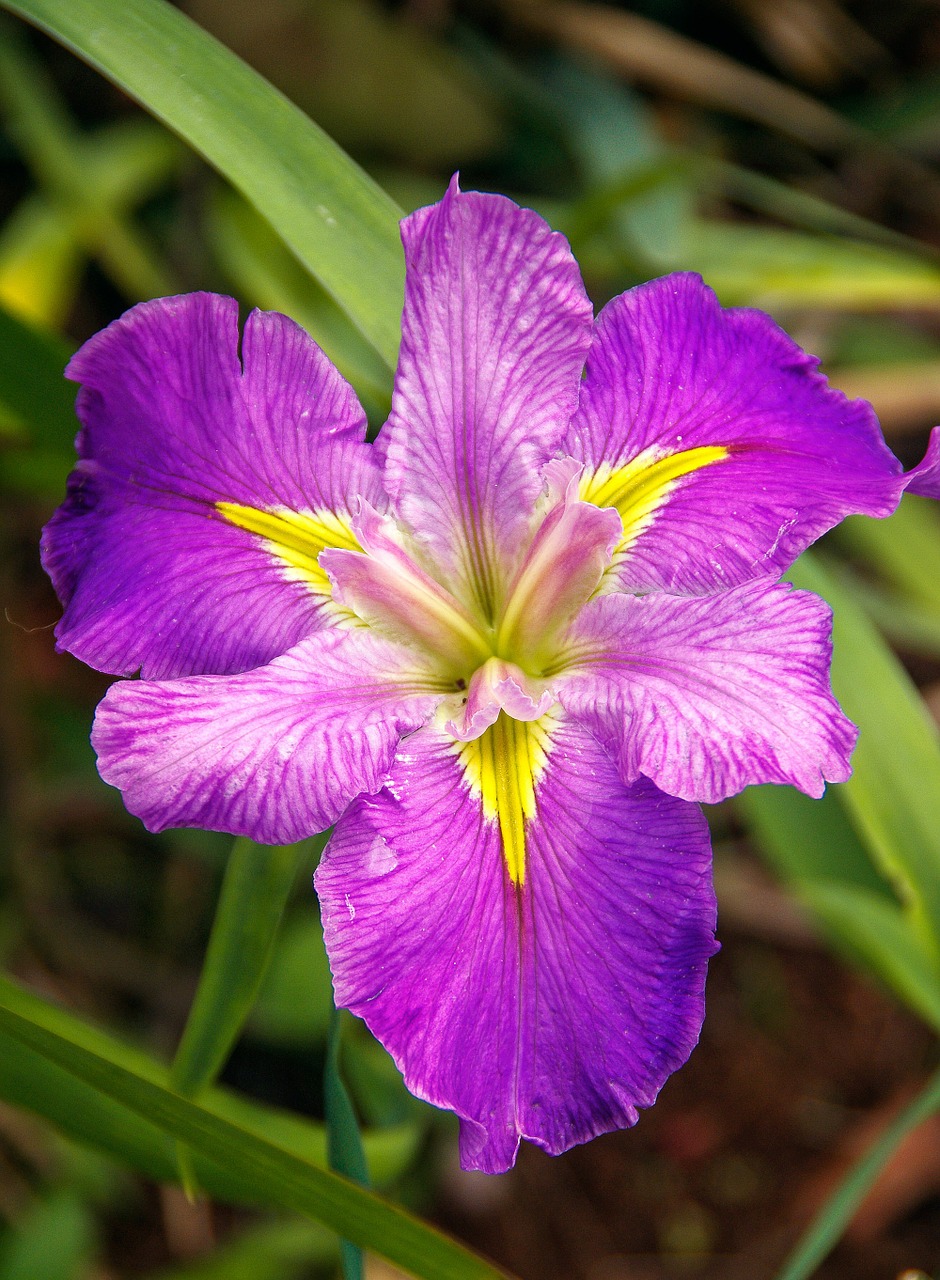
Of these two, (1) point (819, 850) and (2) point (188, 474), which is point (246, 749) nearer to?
(2) point (188, 474)

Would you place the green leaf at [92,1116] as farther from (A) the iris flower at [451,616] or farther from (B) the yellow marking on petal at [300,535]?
(B) the yellow marking on petal at [300,535]

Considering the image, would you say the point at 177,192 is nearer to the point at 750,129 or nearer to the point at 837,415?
the point at 750,129

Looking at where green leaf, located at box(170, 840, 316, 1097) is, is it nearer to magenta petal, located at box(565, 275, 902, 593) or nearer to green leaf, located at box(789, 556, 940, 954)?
magenta petal, located at box(565, 275, 902, 593)

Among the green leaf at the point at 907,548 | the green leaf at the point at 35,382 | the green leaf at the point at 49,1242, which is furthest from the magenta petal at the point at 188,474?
the green leaf at the point at 907,548

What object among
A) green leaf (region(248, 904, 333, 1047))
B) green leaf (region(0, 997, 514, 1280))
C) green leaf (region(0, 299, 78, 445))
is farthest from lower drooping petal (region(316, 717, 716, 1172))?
green leaf (region(248, 904, 333, 1047))

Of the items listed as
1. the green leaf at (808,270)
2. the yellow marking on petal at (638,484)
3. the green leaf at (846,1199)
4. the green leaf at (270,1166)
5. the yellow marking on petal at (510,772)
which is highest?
the green leaf at (808,270)

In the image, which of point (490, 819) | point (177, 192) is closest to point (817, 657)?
point (490, 819)
